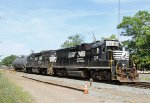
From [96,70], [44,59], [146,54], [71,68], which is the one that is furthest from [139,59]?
[96,70]

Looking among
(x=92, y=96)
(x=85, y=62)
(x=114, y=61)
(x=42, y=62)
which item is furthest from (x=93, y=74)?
(x=42, y=62)

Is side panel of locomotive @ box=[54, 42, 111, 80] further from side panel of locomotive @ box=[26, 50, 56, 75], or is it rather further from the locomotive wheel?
side panel of locomotive @ box=[26, 50, 56, 75]

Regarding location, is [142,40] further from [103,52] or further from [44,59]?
[103,52]

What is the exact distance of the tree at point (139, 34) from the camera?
75000 mm

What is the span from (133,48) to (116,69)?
51263mm

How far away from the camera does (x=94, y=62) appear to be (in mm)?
33812

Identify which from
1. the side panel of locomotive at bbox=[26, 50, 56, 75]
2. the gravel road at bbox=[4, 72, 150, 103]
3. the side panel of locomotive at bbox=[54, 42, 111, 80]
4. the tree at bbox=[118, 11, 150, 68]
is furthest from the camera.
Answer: the tree at bbox=[118, 11, 150, 68]

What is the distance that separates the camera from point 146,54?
75.4 m

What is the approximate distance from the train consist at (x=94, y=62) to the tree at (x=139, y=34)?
31.0 metres

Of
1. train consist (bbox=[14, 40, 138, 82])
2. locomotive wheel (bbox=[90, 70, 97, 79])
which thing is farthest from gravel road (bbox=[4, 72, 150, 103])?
locomotive wheel (bbox=[90, 70, 97, 79])

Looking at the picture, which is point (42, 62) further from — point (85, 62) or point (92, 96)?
point (92, 96)

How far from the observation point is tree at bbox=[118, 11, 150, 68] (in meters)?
75.0

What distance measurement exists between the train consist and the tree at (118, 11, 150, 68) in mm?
31002

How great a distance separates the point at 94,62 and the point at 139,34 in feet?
160
